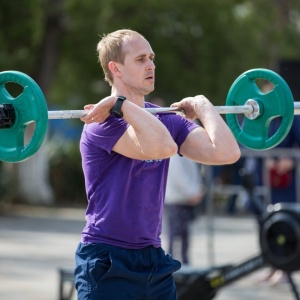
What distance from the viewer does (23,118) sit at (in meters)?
4.66

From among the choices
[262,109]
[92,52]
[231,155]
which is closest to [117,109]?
[231,155]

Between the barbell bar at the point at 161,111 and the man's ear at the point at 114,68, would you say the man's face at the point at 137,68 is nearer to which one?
the man's ear at the point at 114,68

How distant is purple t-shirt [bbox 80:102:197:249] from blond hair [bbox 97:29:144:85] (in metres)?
0.31

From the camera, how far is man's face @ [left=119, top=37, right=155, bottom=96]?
15.8 ft

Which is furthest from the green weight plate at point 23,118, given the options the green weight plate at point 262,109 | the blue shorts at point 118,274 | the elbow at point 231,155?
the green weight plate at point 262,109

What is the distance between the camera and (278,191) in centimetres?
1068

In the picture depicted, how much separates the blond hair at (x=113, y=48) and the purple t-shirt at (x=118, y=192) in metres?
0.31

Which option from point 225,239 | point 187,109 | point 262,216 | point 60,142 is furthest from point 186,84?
point 187,109

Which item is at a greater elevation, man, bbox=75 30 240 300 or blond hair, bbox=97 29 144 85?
blond hair, bbox=97 29 144 85

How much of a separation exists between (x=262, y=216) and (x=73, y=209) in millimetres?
12418

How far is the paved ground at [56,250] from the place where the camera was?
974 centimetres

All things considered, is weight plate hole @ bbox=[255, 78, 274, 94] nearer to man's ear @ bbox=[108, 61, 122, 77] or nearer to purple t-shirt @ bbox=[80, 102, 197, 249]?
man's ear @ bbox=[108, 61, 122, 77]

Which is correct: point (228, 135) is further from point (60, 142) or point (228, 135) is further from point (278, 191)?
point (60, 142)

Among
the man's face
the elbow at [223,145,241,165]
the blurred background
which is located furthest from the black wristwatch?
the blurred background
